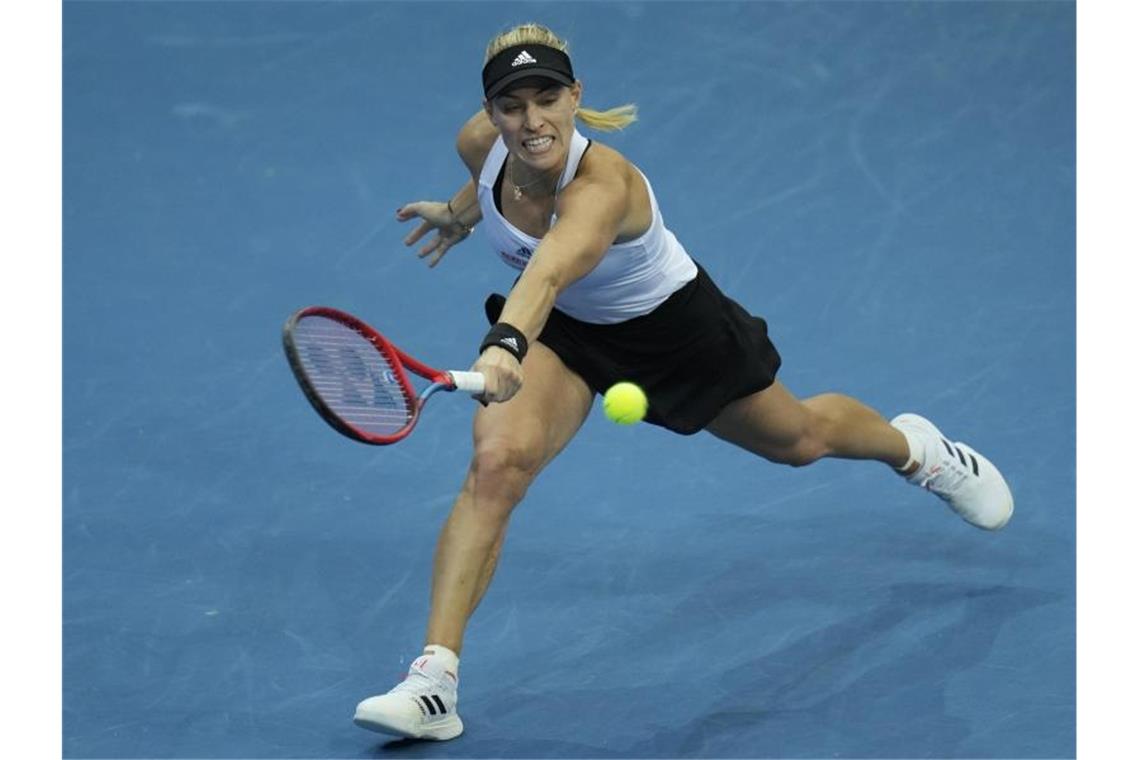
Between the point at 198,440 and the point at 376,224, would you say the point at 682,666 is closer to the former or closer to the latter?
the point at 198,440

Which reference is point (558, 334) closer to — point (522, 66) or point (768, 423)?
point (768, 423)

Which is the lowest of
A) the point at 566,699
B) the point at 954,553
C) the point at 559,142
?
the point at 566,699

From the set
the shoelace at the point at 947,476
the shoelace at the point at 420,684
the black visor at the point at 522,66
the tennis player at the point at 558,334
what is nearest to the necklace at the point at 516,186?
the tennis player at the point at 558,334

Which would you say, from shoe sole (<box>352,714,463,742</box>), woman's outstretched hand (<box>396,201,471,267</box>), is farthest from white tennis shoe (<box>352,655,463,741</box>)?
woman's outstretched hand (<box>396,201,471,267</box>)

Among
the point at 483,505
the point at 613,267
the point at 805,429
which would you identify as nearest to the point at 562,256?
the point at 613,267

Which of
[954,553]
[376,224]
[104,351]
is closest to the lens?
[954,553]

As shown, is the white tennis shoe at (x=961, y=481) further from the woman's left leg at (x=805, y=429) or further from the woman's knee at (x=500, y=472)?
the woman's knee at (x=500, y=472)

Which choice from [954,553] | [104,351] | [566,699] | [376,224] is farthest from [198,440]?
[954,553]

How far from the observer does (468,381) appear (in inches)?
147

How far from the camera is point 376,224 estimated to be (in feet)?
23.1

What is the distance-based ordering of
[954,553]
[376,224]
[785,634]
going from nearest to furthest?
1. [785,634]
2. [954,553]
3. [376,224]

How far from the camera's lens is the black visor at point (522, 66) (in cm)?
409

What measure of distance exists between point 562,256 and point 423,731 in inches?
44.1

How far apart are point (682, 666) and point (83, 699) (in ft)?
4.74
